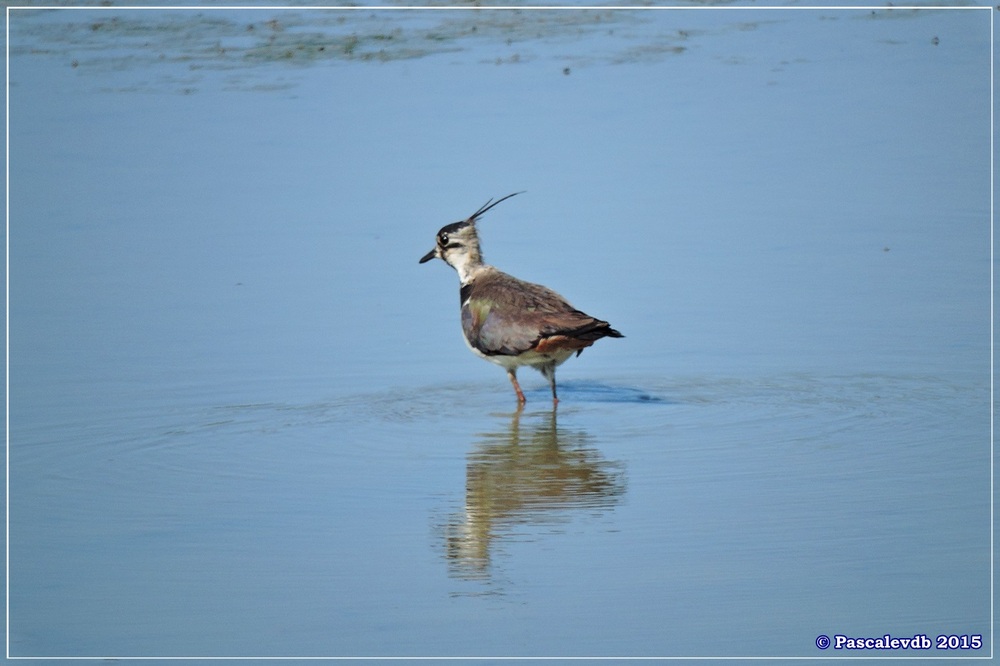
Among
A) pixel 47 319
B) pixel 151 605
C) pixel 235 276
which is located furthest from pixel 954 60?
pixel 151 605

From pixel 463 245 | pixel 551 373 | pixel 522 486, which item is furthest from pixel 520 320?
pixel 522 486

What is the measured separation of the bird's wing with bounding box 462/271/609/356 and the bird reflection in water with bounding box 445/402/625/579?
1.65ft

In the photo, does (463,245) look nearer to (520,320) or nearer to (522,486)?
(520,320)

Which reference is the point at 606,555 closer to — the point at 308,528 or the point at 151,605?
the point at 308,528

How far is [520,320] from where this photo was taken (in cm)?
880

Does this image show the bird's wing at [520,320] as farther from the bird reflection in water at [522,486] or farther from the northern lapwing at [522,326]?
the bird reflection in water at [522,486]

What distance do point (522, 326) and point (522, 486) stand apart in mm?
1690

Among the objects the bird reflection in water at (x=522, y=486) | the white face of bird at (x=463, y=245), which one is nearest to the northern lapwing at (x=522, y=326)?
the white face of bird at (x=463, y=245)

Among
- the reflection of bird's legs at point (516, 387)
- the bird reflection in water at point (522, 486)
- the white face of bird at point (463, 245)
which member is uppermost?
the white face of bird at point (463, 245)

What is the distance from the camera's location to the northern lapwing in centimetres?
856

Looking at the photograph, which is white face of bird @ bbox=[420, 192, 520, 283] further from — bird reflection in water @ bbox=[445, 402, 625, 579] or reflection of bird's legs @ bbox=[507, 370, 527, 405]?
bird reflection in water @ bbox=[445, 402, 625, 579]

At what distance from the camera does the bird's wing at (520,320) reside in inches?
337

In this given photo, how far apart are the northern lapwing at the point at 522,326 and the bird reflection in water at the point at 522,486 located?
491 mm

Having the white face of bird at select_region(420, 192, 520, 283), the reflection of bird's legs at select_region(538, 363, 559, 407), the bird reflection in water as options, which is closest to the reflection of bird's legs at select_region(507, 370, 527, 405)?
→ the reflection of bird's legs at select_region(538, 363, 559, 407)
